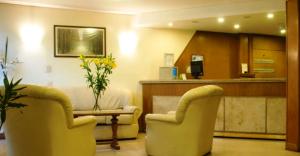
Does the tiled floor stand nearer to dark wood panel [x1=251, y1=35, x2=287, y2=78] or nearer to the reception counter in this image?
→ the reception counter

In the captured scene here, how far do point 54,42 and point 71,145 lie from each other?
9.99 ft

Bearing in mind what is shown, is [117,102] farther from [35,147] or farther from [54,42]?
[35,147]

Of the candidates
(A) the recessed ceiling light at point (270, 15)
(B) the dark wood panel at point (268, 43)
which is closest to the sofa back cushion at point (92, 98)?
(A) the recessed ceiling light at point (270, 15)

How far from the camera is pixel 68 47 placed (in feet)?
19.5

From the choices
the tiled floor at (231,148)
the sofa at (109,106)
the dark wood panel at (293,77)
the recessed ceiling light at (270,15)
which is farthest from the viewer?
the recessed ceiling light at (270,15)

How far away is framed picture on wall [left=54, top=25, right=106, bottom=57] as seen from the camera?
5.89 metres

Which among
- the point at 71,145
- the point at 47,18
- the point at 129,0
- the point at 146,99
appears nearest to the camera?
the point at 71,145

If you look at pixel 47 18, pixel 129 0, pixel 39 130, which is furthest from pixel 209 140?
pixel 47 18

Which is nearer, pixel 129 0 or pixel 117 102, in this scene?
pixel 129 0

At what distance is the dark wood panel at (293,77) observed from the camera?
14.3 feet

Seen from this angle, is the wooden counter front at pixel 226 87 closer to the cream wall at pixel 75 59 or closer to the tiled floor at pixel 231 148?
the cream wall at pixel 75 59

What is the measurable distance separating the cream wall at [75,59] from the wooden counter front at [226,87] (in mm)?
334

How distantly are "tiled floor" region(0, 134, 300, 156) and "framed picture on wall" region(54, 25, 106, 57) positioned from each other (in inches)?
76.5

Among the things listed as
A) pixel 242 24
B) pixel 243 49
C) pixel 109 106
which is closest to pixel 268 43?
pixel 243 49
